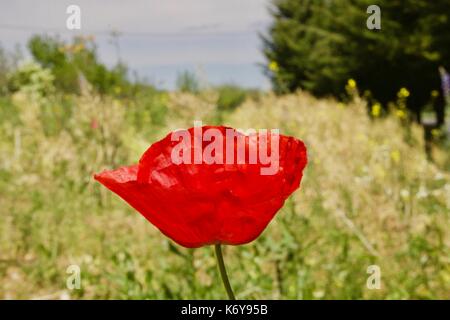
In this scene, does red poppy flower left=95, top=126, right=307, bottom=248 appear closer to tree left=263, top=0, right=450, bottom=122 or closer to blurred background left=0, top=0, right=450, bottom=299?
blurred background left=0, top=0, right=450, bottom=299

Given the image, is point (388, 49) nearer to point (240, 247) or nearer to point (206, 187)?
point (240, 247)

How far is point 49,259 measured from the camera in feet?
8.96

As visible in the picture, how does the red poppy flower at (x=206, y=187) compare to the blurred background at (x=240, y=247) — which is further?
the blurred background at (x=240, y=247)

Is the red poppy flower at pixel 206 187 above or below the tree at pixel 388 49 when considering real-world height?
below

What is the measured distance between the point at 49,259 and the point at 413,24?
11.7 meters

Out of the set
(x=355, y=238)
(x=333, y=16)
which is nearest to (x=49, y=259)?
(x=355, y=238)

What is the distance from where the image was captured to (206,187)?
631mm

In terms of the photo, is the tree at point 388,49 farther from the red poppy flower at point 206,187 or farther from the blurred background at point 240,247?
the red poppy flower at point 206,187

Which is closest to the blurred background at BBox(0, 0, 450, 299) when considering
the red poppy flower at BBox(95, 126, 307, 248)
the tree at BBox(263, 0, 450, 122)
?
the red poppy flower at BBox(95, 126, 307, 248)

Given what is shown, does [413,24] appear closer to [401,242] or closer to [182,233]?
[401,242]

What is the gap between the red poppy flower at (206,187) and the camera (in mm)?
634

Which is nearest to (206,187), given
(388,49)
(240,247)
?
(240,247)

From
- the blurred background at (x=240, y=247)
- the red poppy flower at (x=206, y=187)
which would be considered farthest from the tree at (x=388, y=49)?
the red poppy flower at (x=206, y=187)

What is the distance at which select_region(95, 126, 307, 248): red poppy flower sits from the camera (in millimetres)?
634
